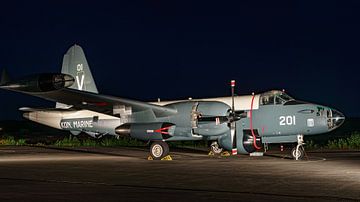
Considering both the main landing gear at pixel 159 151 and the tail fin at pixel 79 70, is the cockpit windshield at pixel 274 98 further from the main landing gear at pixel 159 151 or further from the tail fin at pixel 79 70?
the tail fin at pixel 79 70

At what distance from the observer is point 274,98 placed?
2408 centimetres

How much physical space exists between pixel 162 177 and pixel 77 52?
16.5m

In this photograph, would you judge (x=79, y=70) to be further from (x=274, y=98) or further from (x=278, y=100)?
(x=278, y=100)

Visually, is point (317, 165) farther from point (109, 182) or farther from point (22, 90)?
point (22, 90)

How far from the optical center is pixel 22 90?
20.5 m

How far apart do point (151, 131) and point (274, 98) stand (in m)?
5.58

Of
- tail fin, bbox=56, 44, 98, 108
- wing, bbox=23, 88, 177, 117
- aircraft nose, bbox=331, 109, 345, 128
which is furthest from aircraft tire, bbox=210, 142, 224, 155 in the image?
tail fin, bbox=56, 44, 98, 108

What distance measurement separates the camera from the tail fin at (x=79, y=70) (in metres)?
30.6

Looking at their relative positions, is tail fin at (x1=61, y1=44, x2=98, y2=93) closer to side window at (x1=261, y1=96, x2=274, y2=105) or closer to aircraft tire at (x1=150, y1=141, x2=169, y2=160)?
aircraft tire at (x1=150, y1=141, x2=169, y2=160)

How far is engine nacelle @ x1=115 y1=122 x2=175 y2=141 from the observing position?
24078 mm

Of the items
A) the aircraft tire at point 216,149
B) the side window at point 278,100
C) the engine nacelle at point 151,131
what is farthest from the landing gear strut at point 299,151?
the engine nacelle at point 151,131

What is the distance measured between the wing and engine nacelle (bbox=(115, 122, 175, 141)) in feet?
2.31

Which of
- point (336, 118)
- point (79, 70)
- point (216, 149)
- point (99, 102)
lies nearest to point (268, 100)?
point (336, 118)

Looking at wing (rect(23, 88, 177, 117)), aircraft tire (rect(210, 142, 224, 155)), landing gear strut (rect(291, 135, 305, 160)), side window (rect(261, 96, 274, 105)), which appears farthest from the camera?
aircraft tire (rect(210, 142, 224, 155))
